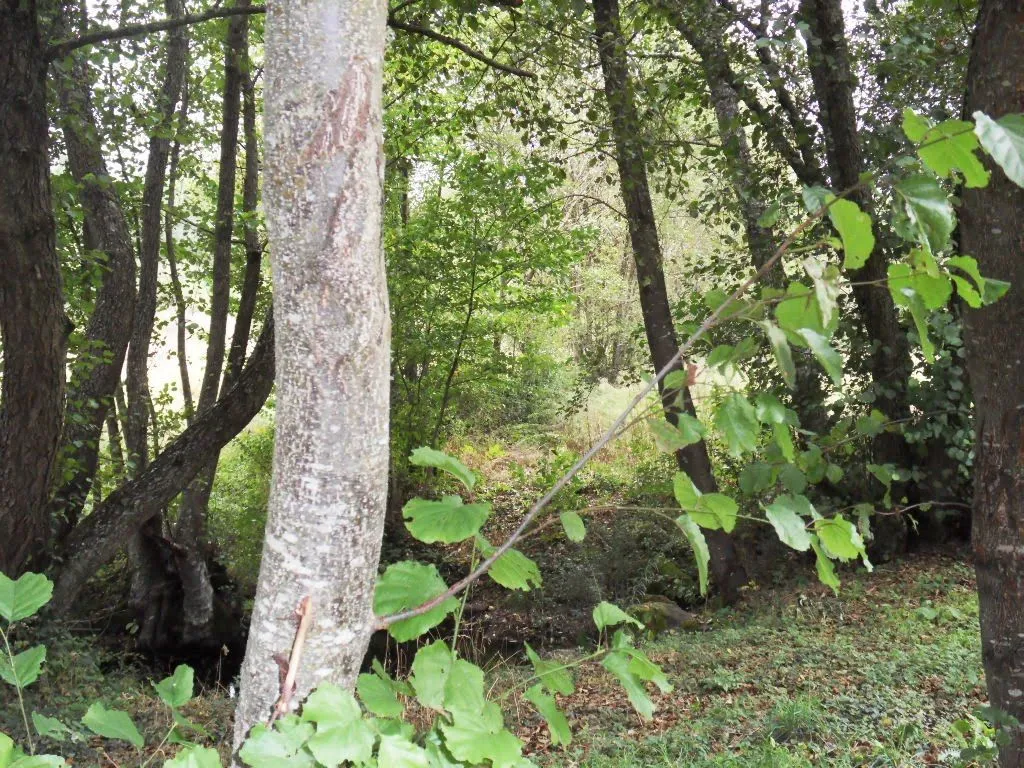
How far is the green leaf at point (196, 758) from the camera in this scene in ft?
3.14

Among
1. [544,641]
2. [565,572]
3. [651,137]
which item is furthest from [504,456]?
[651,137]

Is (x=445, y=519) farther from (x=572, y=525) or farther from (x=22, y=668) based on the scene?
(x=22, y=668)

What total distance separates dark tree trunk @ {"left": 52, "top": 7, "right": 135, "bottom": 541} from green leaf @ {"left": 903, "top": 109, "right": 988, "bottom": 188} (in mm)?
5533

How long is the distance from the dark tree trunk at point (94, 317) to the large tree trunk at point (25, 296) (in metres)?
0.86

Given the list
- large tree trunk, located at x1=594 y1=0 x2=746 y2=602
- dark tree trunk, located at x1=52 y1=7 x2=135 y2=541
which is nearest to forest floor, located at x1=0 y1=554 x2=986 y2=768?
large tree trunk, located at x1=594 y1=0 x2=746 y2=602

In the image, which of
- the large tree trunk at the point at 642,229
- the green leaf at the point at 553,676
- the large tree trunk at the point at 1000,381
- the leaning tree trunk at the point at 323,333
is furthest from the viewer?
the large tree trunk at the point at 642,229

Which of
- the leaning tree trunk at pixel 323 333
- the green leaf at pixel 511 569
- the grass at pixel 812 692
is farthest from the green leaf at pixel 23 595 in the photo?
the grass at pixel 812 692

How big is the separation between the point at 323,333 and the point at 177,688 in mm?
655

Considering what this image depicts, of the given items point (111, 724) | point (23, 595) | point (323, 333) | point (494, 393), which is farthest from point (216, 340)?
point (323, 333)

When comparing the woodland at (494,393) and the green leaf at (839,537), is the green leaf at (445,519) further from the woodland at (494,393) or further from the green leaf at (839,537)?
the green leaf at (839,537)

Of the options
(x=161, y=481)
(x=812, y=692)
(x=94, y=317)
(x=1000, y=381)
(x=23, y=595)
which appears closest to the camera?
(x=23, y=595)

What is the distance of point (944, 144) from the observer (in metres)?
1.01

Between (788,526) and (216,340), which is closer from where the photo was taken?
(788,526)

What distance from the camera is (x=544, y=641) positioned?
7258 millimetres
